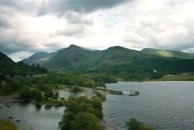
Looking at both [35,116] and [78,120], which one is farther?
[35,116]

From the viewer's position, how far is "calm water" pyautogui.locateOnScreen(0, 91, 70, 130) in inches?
5384

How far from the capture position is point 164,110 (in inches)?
7579

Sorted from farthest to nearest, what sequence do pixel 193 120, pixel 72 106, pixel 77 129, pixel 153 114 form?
1. pixel 153 114
2. pixel 193 120
3. pixel 72 106
4. pixel 77 129

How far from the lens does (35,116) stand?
164 m

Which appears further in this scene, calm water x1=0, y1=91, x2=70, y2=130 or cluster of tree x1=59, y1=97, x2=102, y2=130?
calm water x1=0, y1=91, x2=70, y2=130

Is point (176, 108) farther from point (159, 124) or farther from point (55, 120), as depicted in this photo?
point (55, 120)

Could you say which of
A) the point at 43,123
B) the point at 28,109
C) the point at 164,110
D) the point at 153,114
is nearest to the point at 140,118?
the point at 153,114

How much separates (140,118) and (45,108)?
6064 cm

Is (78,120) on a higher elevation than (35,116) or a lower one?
higher

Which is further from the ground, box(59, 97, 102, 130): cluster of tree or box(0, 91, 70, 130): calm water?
box(59, 97, 102, 130): cluster of tree

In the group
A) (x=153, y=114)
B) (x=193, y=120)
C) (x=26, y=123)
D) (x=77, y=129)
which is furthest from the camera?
(x=153, y=114)

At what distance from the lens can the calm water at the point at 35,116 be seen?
137 metres

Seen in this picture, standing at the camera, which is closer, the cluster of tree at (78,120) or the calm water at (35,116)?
the cluster of tree at (78,120)

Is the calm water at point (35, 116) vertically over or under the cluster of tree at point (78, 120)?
under
